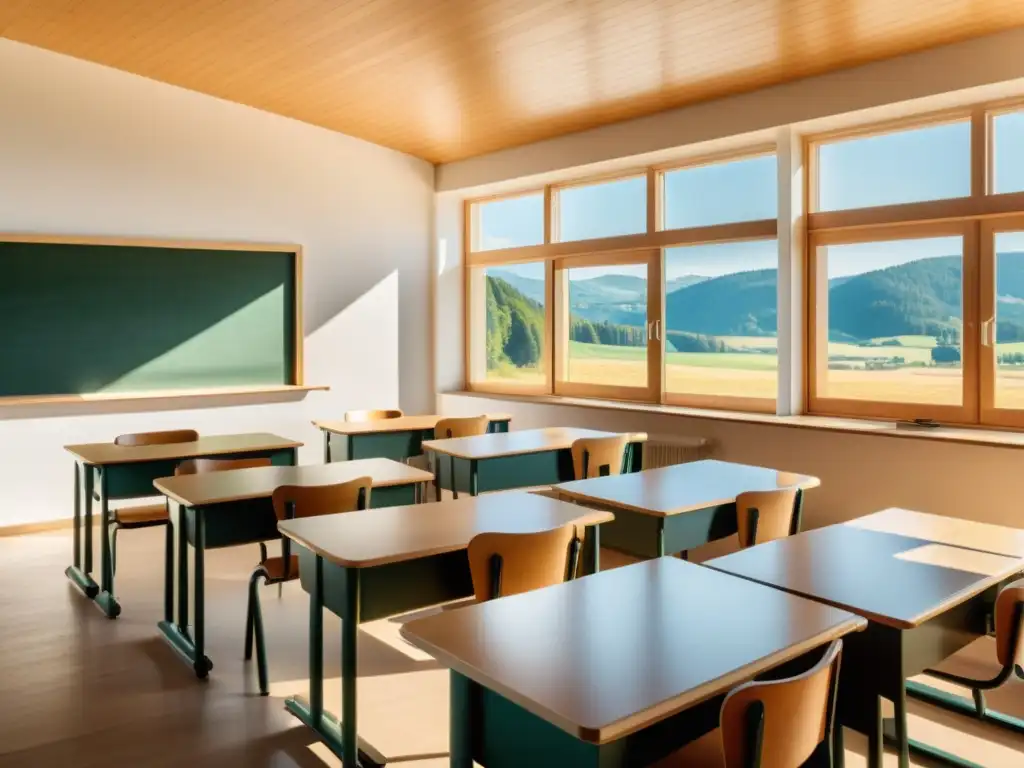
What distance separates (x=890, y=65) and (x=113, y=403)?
5.57 m

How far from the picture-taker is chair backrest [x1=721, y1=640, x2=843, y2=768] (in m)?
1.54

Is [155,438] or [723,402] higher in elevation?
[723,402]

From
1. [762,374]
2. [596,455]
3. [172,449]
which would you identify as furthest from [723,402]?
[172,449]

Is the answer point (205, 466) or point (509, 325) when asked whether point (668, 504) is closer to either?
point (205, 466)

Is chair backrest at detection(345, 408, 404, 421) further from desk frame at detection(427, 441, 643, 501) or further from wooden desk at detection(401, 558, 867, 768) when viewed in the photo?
wooden desk at detection(401, 558, 867, 768)

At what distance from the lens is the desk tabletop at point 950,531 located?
104 inches

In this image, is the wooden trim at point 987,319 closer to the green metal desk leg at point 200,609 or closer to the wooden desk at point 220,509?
the wooden desk at point 220,509

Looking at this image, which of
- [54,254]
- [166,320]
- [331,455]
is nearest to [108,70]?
[54,254]

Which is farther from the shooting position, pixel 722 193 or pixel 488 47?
pixel 722 193

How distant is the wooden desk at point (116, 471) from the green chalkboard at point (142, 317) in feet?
4.90

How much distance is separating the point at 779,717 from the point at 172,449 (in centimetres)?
390

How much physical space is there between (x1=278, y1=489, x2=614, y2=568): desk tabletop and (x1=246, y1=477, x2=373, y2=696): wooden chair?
354 millimetres

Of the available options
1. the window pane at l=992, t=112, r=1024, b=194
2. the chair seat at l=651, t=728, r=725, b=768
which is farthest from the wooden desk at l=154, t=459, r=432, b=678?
the window pane at l=992, t=112, r=1024, b=194

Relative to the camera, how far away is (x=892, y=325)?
5023mm
